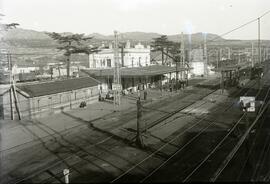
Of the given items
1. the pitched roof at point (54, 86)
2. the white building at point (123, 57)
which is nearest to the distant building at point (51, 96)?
the pitched roof at point (54, 86)

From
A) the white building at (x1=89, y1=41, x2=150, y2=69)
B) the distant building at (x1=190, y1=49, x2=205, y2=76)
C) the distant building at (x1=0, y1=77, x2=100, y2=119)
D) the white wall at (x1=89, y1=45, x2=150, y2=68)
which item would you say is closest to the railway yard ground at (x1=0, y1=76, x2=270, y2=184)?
the distant building at (x1=0, y1=77, x2=100, y2=119)

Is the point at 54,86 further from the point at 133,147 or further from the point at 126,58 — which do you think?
the point at 126,58

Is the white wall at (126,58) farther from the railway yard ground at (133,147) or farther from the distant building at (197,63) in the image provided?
the railway yard ground at (133,147)

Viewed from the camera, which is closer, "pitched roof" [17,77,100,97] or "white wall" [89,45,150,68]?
"pitched roof" [17,77,100,97]

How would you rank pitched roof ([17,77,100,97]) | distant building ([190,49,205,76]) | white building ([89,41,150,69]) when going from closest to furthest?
pitched roof ([17,77,100,97])
white building ([89,41,150,69])
distant building ([190,49,205,76])

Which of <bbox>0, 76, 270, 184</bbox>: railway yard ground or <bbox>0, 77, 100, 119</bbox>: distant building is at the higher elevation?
<bbox>0, 77, 100, 119</bbox>: distant building

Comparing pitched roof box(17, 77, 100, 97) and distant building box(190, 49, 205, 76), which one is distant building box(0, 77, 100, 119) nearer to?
pitched roof box(17, 77, 100, 97)

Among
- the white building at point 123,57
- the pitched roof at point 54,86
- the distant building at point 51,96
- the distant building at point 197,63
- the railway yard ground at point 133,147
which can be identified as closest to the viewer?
the railway yard ground at point 133,147

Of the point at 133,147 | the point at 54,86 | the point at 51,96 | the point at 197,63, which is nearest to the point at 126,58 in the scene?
the point at 54,86

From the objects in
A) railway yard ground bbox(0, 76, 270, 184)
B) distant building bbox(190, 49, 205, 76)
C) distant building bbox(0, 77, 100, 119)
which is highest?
distant building bbox(190, 49, 205, 76)
